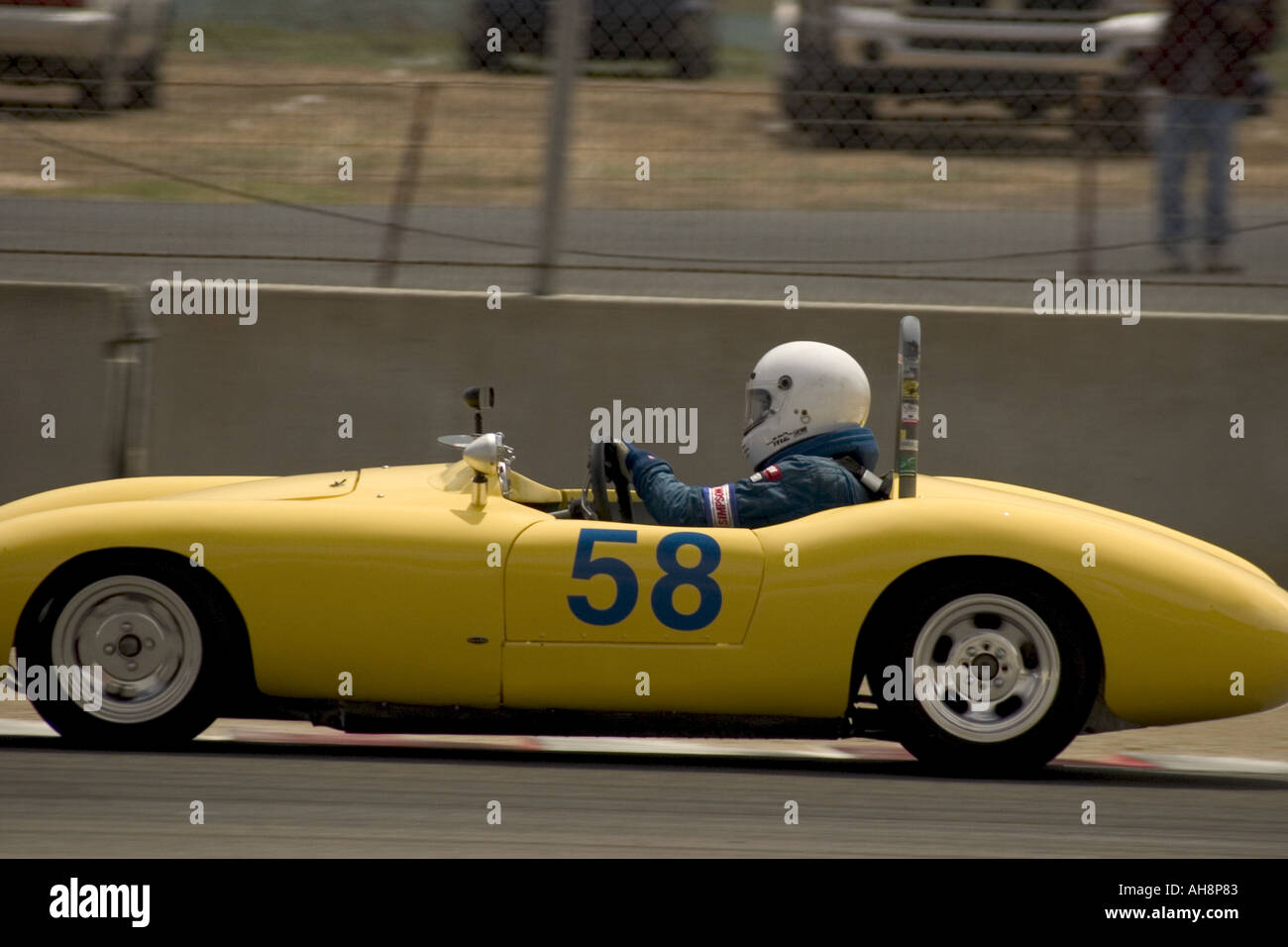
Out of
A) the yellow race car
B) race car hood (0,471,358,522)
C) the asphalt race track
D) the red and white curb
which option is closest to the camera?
the asphalt race track

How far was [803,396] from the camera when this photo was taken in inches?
216

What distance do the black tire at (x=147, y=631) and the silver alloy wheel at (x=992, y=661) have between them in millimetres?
1970

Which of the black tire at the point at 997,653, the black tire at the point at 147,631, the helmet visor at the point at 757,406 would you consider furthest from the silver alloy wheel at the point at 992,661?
the black tire at the point at 147,631

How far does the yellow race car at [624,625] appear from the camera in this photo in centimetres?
501

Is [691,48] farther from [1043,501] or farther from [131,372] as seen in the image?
[1043,501]

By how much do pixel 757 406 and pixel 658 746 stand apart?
1.20m

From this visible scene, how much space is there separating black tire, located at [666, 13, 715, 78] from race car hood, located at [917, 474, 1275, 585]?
8.57 ft

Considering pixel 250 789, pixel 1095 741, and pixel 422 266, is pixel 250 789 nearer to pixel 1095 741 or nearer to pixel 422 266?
pixel 1095 741

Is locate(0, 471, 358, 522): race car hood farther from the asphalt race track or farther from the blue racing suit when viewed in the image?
the blue racing suit

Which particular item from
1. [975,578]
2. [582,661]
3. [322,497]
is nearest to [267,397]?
[322,497]

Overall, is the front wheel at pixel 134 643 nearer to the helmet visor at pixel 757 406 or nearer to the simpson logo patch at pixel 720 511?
the simpson logo patch at pixel 720 511

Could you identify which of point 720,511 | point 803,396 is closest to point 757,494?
point 720,511

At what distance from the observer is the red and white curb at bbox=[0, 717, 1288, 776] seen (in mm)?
5719

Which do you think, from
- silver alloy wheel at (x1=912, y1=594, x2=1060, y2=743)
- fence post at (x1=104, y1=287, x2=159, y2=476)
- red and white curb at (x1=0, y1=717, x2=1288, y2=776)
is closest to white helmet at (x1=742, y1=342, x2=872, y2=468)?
silver alloy wheel at (x1=912, y1=594, x2=1060, y2=743)
